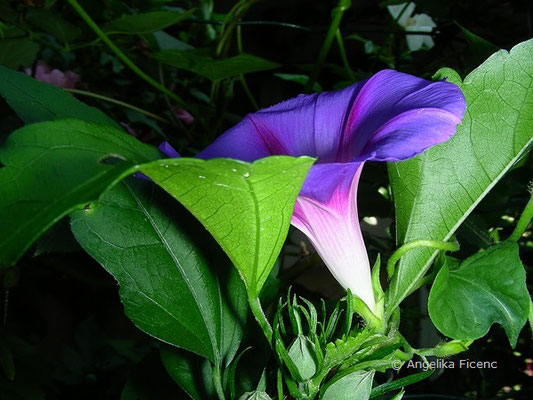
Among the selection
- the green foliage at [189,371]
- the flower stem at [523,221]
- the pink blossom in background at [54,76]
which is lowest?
the green foliage at [189,371]

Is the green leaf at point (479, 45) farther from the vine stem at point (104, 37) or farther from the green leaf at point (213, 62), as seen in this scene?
the vine stem at point (104, 37)

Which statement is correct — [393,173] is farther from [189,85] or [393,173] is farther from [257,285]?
[189,85]

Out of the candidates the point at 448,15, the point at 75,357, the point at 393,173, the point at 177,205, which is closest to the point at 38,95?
the point at 177,205

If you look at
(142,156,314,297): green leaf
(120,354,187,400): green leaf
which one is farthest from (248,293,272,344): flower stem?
(120,354,187,400): green leaf

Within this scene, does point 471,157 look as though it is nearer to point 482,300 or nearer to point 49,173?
point 482,300

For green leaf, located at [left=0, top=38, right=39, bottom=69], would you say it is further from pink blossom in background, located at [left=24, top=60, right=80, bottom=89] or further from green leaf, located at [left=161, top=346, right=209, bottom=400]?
green leaf, located at [left=161, top=346, right=209, bottom=400]

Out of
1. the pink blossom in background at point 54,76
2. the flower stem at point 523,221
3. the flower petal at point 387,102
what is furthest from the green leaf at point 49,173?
the pink blossom in background at point 54,76

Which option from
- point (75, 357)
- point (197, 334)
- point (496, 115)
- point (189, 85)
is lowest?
point (75, 357)

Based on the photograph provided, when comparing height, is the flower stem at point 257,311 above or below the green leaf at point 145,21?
below
